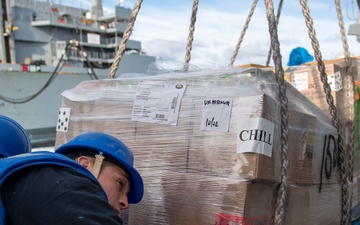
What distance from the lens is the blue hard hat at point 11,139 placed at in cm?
142

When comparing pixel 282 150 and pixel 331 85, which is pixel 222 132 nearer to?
pixel 282 150

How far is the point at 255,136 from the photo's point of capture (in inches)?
51.1

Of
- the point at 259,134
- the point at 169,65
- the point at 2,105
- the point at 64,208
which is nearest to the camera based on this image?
the point at 64,208

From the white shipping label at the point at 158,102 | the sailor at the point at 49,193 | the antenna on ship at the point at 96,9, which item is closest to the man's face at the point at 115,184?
the sailor at the point at 49,193

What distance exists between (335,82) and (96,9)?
24215mm

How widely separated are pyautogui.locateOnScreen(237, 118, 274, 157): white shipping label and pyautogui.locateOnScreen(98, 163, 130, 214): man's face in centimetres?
43

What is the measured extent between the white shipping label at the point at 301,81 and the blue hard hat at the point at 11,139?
155 centimetres

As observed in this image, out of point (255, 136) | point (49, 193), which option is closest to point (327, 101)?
point (255, 136)

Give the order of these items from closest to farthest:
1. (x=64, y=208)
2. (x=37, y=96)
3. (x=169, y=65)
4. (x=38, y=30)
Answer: (x=64, y=208) → (x=169, y=65) → (x=37, y=96) → (x=38, y=30)

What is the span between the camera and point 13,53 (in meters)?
19.1

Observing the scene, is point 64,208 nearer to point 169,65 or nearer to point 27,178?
point 27,178

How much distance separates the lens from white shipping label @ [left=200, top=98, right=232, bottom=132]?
4.58 feet

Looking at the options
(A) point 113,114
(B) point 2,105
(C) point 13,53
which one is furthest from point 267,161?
(C) point 13,53

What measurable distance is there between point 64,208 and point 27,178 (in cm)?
12
